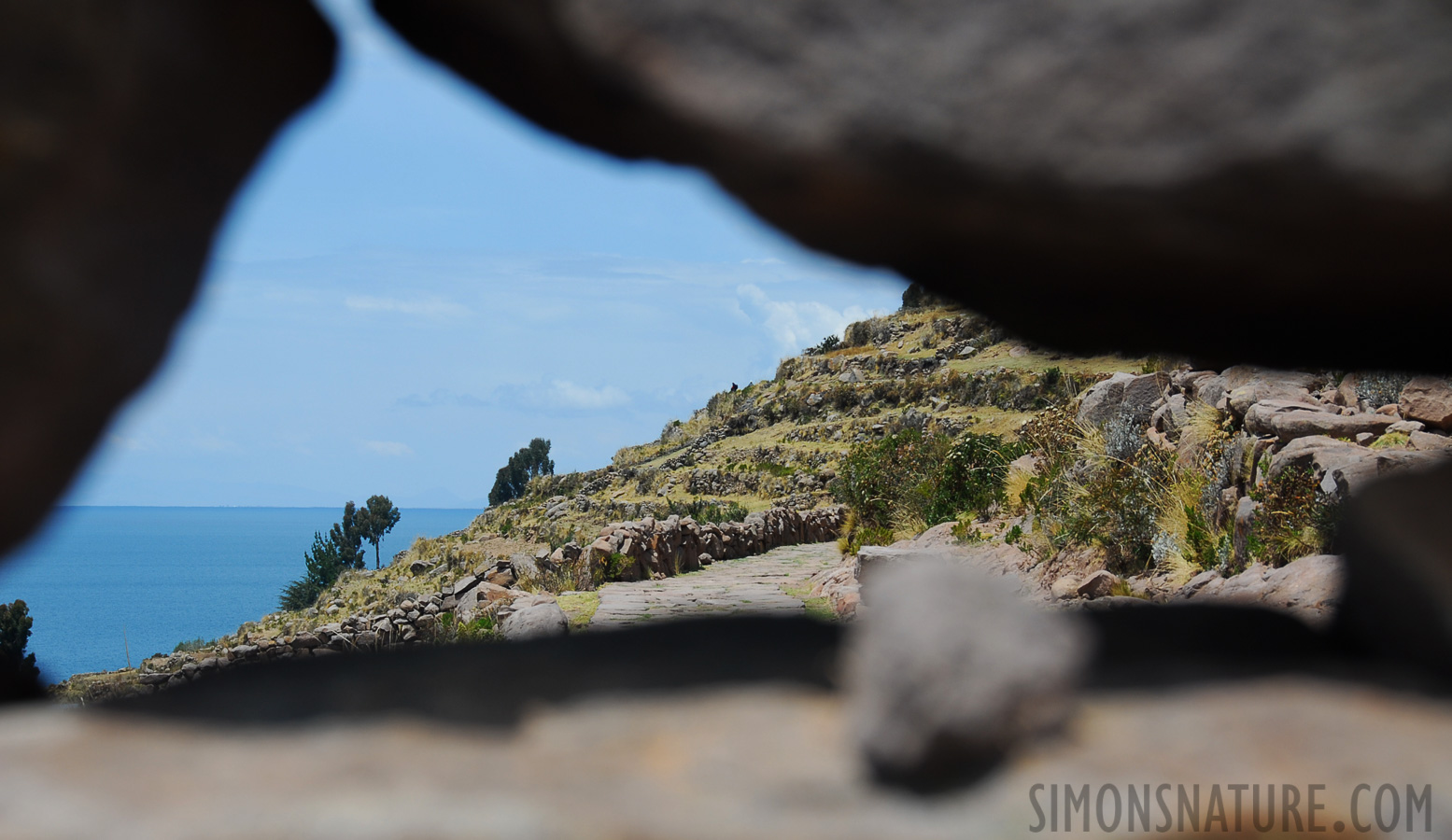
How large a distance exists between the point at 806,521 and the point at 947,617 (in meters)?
22.7

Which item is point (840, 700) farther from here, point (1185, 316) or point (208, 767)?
point (1185, 316)

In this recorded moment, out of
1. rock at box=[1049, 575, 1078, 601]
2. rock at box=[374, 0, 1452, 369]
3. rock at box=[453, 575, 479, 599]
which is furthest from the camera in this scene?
rock at box=[453, 575, 479, 599]

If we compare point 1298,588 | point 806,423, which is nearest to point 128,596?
point 806,423

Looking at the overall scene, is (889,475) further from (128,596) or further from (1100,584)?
(128,596)

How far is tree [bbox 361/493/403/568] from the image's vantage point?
1489 inches

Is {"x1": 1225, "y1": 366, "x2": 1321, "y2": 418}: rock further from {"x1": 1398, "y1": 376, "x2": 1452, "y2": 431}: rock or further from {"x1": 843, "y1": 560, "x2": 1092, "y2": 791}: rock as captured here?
{"x1": 843, "y1": 560, "x2": 1092, "y2": 791}: rock

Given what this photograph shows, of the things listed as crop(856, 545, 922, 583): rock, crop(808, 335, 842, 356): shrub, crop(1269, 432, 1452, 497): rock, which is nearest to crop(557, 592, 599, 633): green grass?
crop(856, 545, 922, 583): rock

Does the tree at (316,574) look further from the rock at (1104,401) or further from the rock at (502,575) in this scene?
the rock at (1104,401)

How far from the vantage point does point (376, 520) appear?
38.9 meters

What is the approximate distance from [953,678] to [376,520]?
3990 centimetres

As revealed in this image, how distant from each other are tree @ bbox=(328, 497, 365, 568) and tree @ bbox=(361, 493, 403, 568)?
0.06 m

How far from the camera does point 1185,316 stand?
321cm

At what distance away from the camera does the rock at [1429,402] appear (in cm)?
785

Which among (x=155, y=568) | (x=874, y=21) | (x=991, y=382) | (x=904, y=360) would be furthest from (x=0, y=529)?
(x=155, y=568)
